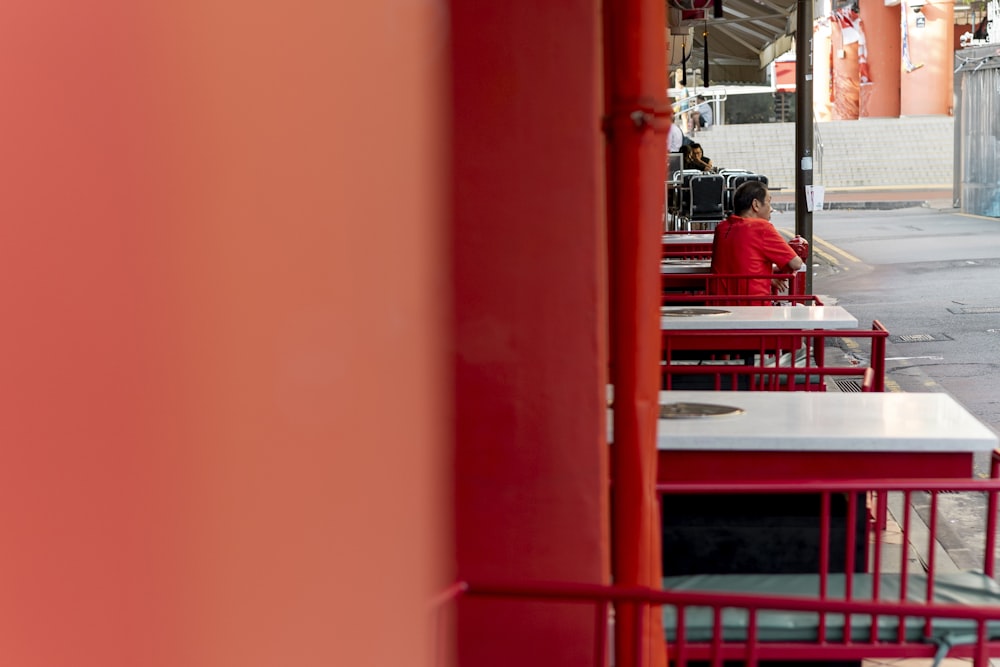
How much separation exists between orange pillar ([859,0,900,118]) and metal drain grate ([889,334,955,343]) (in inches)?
1216

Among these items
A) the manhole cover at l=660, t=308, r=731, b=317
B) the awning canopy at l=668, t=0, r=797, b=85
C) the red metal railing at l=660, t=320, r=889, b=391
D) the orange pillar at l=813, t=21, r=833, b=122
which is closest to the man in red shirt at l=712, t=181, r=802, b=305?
the red metal railing at l=660, t=320, r=889, b=391

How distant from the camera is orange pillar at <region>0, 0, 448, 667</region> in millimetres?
1385

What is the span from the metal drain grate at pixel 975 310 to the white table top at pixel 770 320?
6.77m

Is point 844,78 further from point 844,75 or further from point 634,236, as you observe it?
point 634,236

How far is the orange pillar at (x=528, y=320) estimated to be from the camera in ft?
9.57

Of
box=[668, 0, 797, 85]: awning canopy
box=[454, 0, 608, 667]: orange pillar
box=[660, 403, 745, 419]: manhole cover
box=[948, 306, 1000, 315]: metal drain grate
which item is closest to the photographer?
box=[454, 0, 608, 667]: orange pillar

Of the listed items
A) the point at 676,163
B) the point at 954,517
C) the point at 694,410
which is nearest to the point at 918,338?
the point at 954,517

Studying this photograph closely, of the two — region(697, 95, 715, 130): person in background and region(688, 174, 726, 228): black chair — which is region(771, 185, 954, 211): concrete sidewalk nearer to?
region(697, 95, 715, 130): person in background

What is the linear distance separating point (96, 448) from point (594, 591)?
4.83ft

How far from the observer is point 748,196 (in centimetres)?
898

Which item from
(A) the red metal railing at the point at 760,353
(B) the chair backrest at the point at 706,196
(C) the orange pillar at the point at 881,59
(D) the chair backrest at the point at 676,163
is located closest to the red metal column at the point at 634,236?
(A) the red metal railing at the point at 760,353

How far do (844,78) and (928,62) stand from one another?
3.52 m

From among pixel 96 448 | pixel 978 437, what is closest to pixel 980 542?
pixel 978 437

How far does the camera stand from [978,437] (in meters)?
4.04
